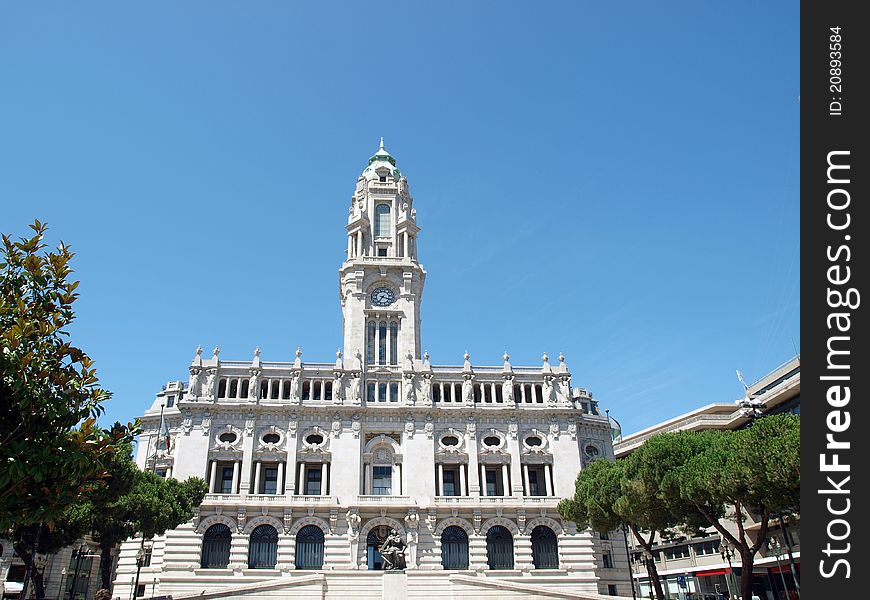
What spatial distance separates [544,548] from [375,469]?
2001 cm

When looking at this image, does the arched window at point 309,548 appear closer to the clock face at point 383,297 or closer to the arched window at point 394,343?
the arched window at point 394,343

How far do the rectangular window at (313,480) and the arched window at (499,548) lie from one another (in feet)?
62.5

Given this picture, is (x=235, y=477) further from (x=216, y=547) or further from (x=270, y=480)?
(x=216, y=547)

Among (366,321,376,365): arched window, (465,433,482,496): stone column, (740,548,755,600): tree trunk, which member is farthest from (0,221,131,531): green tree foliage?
(366,321,376,365): arched window

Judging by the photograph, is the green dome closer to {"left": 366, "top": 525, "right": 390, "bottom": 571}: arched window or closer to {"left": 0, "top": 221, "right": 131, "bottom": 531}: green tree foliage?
{"left": 366, "top": 525, "right": 390, "bottom": 571}: arched window

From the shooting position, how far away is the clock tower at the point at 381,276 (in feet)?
253

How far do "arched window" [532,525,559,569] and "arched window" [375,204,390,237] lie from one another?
4277 centimetres

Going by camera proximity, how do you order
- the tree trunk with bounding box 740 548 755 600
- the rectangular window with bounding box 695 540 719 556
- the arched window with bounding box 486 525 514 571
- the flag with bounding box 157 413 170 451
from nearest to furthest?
the tree trunk with bounding box 740 548 755 600
the arched window with bounding box 486 525 514 571
the flag with bounding box 157 413 170 451
the rectangular window with bounding box 695 540 719 556

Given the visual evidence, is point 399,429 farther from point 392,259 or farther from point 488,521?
point 392,259

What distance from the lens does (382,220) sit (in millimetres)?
86938

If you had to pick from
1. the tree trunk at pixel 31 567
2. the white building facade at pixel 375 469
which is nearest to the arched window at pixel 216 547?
the white building facade at pixel 375 469

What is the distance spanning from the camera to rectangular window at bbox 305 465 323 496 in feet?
224

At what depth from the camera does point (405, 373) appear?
73.4 metres
